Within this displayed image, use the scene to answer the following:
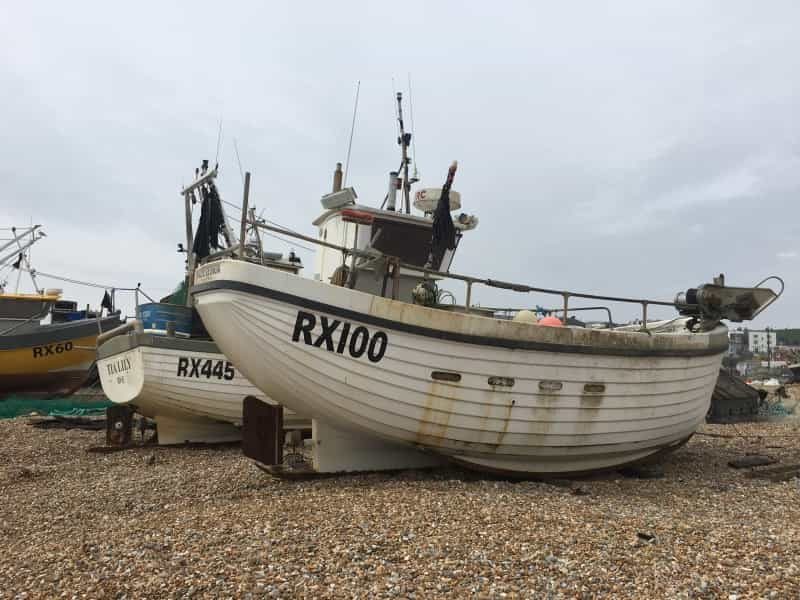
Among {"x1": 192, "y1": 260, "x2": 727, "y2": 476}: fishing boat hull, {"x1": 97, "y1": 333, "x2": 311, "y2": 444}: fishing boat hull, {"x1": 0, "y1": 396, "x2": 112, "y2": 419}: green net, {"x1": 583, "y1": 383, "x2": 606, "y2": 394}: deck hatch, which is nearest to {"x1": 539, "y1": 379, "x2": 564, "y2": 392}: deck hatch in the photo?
{"x1": 192, "y1": 260, "x2": 727, "y2": 476}: fishing boat hull

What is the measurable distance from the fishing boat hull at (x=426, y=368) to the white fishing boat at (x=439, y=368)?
1 cm

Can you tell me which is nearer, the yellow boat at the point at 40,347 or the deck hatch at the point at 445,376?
the deck hatch at the point at 445,376

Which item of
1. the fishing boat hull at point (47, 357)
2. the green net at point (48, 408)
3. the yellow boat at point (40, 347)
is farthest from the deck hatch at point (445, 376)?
the fishing boat hull at point (47, 357)

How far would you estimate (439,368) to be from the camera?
557 cm

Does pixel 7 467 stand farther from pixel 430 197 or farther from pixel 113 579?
pixel 430 197

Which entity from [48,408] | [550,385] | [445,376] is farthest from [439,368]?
[48,408]

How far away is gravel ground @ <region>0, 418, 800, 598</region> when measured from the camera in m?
3.32

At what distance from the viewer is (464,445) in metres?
5.87

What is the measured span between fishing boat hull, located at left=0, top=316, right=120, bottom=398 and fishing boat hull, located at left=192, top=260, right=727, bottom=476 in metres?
13.2

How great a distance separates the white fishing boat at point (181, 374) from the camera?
9078 mm

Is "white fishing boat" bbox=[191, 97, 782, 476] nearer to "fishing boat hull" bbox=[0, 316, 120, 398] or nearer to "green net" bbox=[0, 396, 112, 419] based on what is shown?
"green net" bbox=[0, 396, 112, 419]

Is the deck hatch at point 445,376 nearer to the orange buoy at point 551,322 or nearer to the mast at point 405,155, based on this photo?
the orange buoy at point 551,322

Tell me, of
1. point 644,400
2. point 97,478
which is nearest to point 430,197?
point 644,400

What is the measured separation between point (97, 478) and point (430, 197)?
20.3 feet
